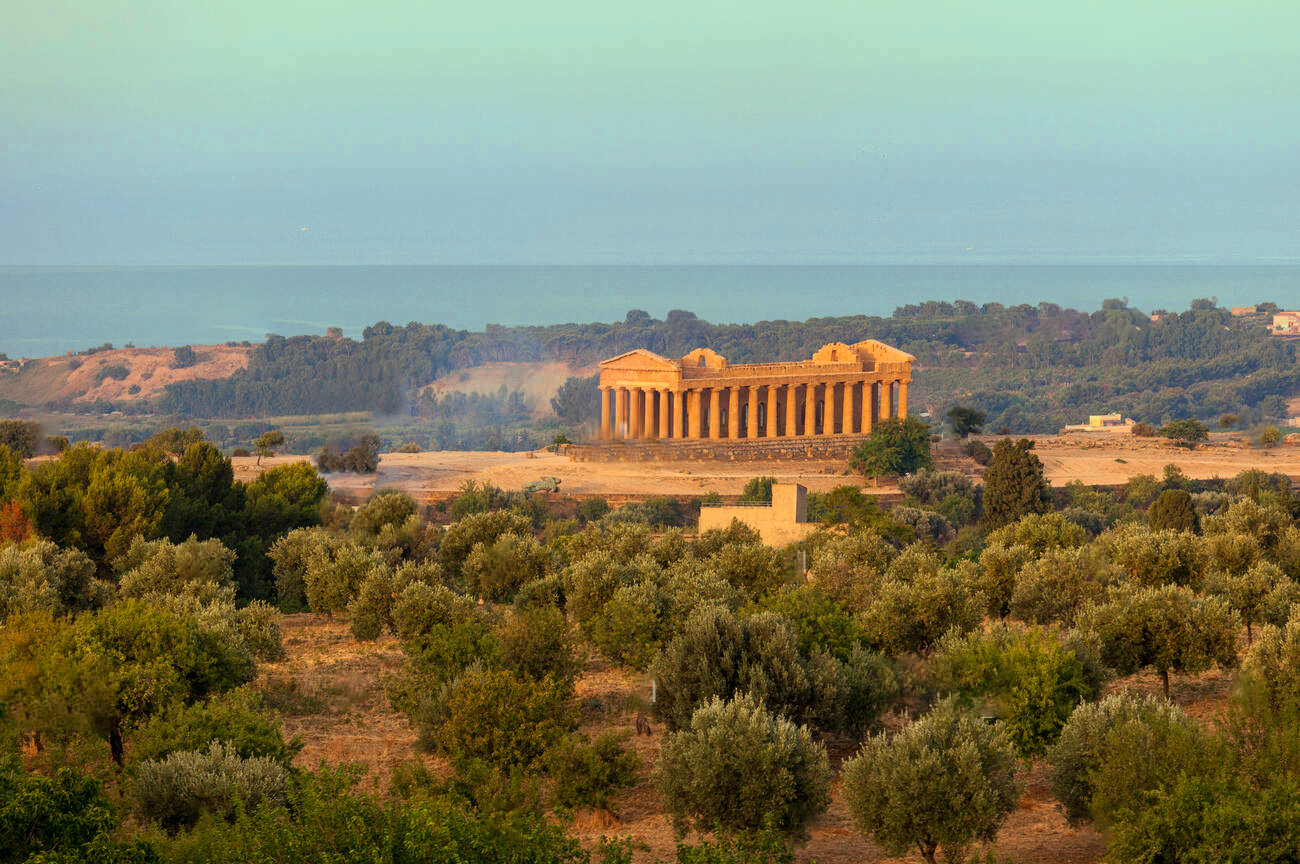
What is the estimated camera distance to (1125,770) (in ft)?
68.8

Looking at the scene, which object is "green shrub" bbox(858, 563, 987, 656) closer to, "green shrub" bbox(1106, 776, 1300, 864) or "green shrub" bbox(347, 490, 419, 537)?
"green shrub" bbox(1106, 776, 1300, 864)

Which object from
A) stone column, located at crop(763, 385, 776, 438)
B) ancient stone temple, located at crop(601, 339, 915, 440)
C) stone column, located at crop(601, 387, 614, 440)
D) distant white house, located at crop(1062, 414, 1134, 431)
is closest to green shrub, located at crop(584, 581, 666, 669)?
ancient stone temple, located at crop(601, 339, 915, 440)

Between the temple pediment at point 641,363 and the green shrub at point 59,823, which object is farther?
the temple pediment at point 641,363

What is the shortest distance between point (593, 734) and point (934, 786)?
8997mm

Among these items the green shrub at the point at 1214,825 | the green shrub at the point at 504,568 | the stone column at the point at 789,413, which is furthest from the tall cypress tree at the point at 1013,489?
the green shrub at the point at 1214,825

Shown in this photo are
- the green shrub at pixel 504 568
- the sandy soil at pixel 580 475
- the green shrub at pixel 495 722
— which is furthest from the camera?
the sandy soil at pixel 580 475

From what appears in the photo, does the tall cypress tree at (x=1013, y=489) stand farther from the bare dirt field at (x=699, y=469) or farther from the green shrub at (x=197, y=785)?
the green shrub at (x=197, y=785)

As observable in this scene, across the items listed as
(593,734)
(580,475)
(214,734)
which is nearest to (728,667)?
(593,734)

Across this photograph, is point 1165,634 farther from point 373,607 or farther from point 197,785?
point 197,785

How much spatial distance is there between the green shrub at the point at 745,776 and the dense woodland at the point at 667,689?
0.05 meters

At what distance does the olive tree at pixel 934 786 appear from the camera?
2089 cm

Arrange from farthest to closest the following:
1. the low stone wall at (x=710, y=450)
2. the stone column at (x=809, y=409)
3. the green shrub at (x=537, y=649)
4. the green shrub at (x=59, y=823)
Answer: the stone column at (x=809, y=409)
the low stone wall at (x=710, y=450)
the green shrub at (x=537, y=649)
the green shrub at (x=59, y=823)

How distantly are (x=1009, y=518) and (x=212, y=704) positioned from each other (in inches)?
1668

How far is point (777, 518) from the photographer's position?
163 ft
